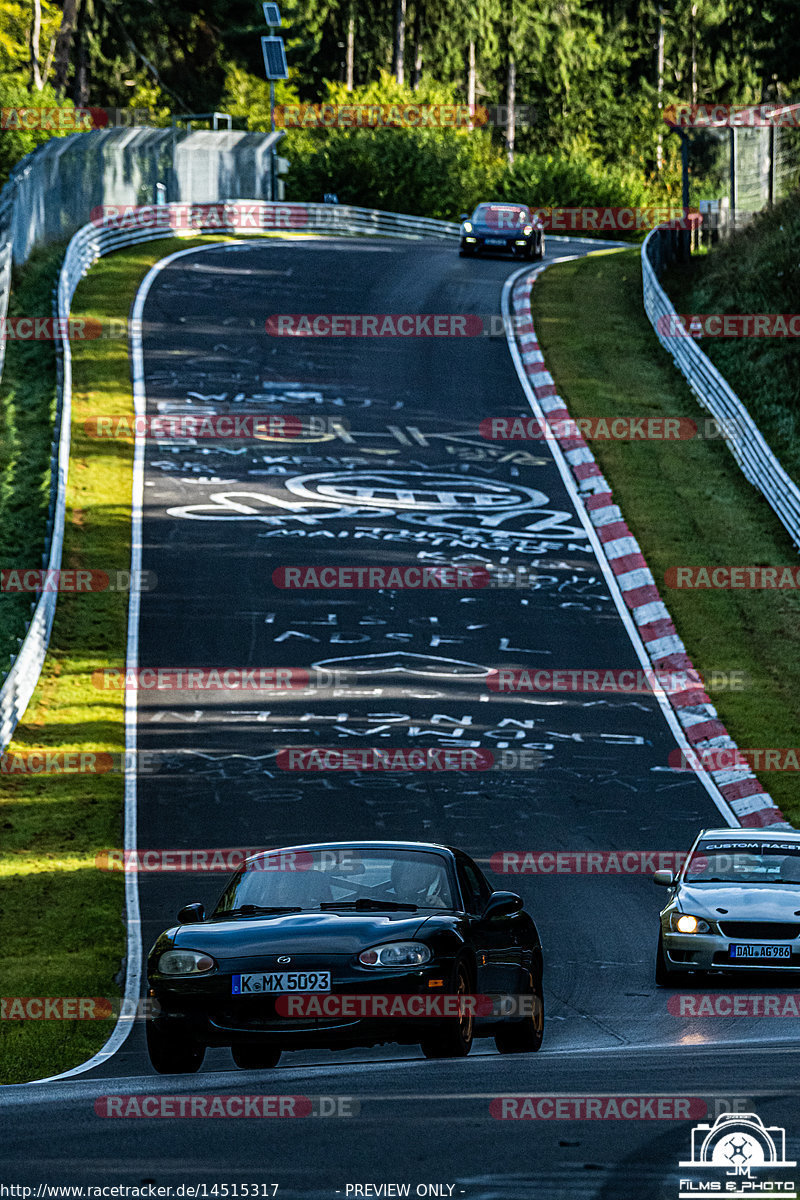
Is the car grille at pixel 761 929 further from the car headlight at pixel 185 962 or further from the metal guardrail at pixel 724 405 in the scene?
the metal guardrail at pixel 724 405

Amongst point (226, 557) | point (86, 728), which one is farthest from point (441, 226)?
point (86, 728)

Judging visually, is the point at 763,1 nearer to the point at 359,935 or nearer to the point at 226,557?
the point at 226,557

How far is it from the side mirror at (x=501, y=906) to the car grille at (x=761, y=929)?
340 centimetres

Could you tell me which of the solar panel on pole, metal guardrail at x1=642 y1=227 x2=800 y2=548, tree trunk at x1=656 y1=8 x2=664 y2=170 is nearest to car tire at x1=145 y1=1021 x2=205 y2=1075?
metal guardrail at x1=642 y1=227 x2=800 y2=548

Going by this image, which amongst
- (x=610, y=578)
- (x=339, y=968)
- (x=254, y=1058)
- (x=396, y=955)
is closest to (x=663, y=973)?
(x=254, y=1058)

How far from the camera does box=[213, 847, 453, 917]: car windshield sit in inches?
373

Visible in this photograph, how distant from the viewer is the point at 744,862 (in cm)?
1378

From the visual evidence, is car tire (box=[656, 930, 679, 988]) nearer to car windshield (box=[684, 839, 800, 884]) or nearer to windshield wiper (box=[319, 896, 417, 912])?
car windshield (box=[684, 839, 800, 884])

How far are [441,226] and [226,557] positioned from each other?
42.4 metres

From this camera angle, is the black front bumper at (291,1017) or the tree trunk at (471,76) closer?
the black front bumper at (291,1017)

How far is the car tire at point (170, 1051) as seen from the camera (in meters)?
8.88

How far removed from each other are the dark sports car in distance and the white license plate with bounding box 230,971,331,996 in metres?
43.9

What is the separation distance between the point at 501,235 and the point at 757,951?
4011 cm

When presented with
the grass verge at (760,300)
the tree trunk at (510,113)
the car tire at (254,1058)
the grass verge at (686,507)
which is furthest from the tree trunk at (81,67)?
the car tire at (254,1058)
